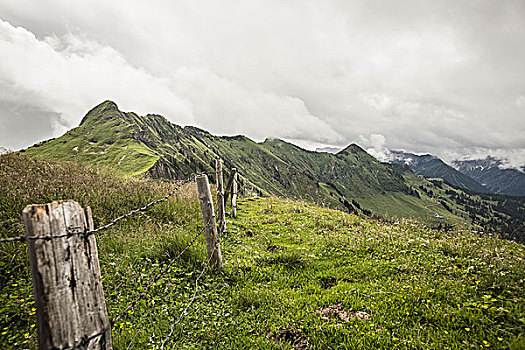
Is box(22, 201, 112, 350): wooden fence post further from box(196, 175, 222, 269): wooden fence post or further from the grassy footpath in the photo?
box(196, 175, 222, 269): wooden fence post

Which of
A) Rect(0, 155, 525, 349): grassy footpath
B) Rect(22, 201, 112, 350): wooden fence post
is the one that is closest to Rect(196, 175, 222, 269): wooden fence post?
Rect(0, 155, 525, 349): grassy footpath

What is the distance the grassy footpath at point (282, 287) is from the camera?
17.2 ft

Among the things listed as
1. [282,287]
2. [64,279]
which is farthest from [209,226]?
[64,279]

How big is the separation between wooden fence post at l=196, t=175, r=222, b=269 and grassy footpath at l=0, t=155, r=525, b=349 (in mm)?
477

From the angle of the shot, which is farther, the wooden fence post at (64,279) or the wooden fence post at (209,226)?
the wooden fence post at (209,226)

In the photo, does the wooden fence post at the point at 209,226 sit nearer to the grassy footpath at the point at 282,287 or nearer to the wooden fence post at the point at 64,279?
the grassy footpath at the point at 282,287

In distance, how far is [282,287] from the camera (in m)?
7.71

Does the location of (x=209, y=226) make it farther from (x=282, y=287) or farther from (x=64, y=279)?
(x=64, y=279)

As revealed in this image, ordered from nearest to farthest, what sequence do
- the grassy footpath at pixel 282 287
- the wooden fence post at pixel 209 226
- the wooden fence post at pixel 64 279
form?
the wooden fence post at pixel 64 279 → the grassy footpath at pixel 282 287 → the wooden fence post at pixel 209 226

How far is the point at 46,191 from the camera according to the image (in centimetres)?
998

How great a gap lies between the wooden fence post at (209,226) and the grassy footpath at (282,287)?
48 centimetres

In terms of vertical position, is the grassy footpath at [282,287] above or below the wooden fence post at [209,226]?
below

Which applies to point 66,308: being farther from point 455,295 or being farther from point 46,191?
point 46,191

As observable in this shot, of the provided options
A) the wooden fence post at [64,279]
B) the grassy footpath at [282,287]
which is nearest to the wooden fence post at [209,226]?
the grassy footpath at [282,287]
